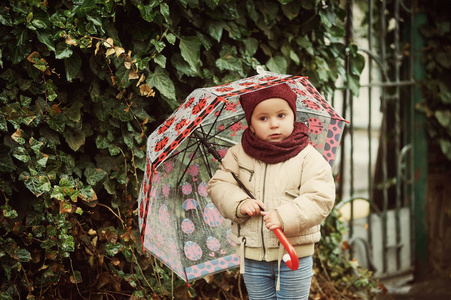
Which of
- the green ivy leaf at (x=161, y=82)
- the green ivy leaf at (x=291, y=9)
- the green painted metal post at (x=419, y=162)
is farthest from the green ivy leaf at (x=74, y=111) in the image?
the green painted metal post at (x=419, y=162)

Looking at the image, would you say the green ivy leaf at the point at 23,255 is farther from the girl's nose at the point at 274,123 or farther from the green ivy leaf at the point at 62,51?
the girl's nose at the point at 274,123

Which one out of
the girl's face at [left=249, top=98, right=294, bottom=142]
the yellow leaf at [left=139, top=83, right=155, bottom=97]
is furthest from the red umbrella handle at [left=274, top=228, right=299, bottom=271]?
the yellow leaf at [left=139, top=83, right=155, bottom=97]

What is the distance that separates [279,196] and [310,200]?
139mm

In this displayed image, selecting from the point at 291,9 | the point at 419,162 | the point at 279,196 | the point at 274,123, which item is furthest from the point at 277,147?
the point at 419,162

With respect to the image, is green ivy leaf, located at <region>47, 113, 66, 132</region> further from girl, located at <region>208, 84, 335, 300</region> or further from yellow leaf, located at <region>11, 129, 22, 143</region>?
girl, located at <region>208, 84, 335, 300</region>

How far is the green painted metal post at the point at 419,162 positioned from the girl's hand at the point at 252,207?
3001mm

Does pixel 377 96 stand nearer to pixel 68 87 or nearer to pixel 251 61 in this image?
pixel 251 61

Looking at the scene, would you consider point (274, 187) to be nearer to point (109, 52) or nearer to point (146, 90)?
point (146, 90)

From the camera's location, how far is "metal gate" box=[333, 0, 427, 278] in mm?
4465

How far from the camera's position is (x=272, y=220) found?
2.07m

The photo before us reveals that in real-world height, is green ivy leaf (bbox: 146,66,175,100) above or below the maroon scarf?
above

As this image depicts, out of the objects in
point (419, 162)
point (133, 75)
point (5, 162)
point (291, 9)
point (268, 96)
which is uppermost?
point (291, 9)

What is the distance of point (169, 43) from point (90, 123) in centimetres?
64

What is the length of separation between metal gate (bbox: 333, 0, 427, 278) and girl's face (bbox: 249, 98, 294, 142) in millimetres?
2242
